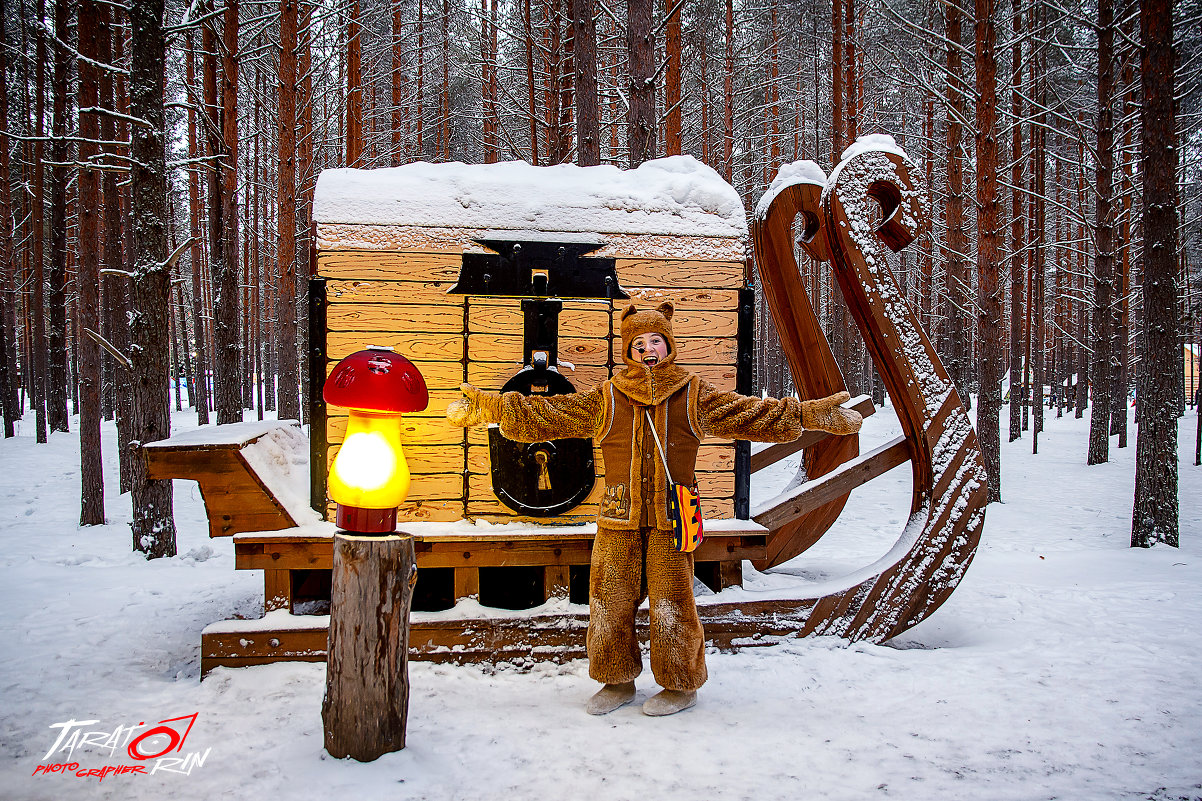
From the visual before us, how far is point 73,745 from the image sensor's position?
2.54 meters

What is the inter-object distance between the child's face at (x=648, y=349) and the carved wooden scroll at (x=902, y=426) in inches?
53.7

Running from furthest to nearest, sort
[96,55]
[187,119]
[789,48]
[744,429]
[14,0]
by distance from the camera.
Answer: [789,48], [187,119], [14,0], [96,55], [744,429]

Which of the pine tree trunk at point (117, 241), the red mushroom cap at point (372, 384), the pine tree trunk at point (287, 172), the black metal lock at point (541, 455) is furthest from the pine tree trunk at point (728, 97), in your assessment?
the red mushroom cap at point (372, 384)

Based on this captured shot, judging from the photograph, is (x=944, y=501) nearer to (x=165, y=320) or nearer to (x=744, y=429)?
(x=744, y=429)

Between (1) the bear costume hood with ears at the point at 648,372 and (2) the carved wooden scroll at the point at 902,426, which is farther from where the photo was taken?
(2) the carved wooden scroll at the point at 902,426

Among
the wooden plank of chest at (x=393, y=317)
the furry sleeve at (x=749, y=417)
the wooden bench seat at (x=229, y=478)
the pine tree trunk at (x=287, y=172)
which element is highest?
the pine tree trunk at (x=287, y=172)

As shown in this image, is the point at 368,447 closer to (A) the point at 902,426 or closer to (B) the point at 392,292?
(B) the point at 392,292

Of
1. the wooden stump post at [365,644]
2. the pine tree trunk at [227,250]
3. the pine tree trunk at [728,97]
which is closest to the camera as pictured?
the wooden stump post at [365,644]

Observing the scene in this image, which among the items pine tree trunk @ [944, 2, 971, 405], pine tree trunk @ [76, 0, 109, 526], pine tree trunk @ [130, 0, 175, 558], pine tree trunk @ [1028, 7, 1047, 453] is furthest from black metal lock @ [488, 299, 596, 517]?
pine tree trunk @ [1028, 7, 1047, 453]

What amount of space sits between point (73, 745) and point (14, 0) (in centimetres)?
1620

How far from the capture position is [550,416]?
2.96m

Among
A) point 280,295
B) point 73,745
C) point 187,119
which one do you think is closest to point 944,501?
point 73,745

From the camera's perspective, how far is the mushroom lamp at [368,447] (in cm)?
230

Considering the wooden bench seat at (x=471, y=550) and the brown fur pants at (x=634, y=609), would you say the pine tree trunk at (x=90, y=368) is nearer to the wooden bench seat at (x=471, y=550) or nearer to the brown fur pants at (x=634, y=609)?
the wooden bench seat at (x=471, y=550)
